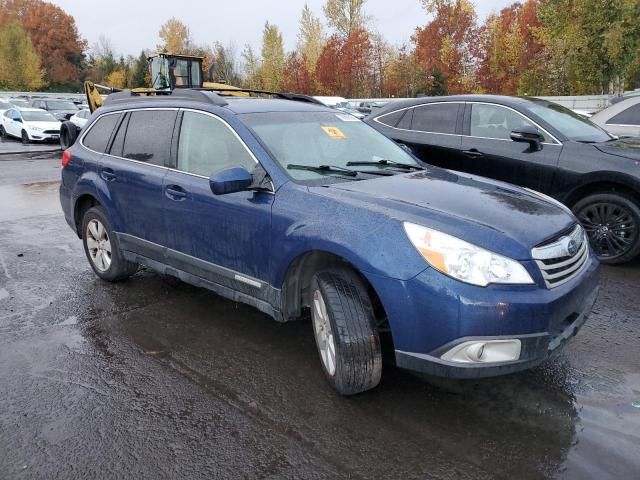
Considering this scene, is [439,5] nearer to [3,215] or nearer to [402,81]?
[402,81]

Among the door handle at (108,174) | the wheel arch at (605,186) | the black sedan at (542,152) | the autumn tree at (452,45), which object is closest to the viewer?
the door handle at (108,174)

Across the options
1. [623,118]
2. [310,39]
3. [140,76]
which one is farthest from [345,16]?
[623,118]

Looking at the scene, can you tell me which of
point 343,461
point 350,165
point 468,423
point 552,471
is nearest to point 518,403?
point 468,423

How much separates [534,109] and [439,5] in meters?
39.7

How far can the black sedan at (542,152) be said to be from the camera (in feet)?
18.1

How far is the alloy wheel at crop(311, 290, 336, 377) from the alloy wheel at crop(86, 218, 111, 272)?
2.57 m

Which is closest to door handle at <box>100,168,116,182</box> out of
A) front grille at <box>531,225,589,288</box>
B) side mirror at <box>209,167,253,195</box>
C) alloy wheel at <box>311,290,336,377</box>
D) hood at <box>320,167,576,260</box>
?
side mirror at <box>209,167,253,195</box>

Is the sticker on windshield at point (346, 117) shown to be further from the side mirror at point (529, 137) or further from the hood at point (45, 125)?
the hood at point (45, 125)

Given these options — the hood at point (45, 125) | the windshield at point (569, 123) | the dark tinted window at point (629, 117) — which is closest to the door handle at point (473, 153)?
the windshield at point (569, 123)

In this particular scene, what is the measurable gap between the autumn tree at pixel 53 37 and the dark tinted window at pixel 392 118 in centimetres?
7292

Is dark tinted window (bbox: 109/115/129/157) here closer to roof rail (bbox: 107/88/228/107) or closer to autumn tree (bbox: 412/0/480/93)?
roof rail (bbox: 107/88/228/107)

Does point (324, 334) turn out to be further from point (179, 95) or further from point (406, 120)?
point (406, 120)

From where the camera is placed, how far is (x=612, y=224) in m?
5.58

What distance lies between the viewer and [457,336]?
8.89ft
